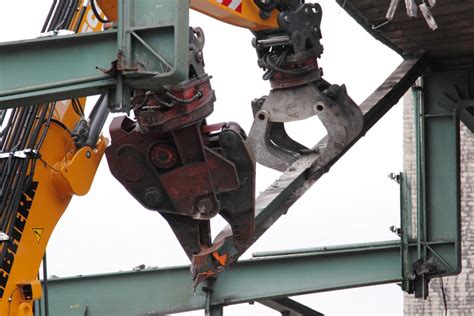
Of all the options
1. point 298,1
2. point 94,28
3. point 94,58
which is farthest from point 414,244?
point 94,58

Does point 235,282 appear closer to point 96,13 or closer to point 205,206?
point 205,206

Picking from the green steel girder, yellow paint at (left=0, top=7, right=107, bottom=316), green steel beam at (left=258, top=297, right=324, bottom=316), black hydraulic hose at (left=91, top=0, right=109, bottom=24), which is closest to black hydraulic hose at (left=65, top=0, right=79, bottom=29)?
black hydraulic hose at (left=91, top=0, right=109, bottom=24)

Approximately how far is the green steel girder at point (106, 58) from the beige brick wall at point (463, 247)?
2741cm

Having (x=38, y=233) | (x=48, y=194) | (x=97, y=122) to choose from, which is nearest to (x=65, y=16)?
(x=97, y=122)

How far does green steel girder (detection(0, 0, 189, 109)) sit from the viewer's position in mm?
9742

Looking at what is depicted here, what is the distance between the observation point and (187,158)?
38.9 ft

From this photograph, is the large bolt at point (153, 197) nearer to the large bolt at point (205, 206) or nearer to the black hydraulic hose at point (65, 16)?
the large bolt at point (205, 206)

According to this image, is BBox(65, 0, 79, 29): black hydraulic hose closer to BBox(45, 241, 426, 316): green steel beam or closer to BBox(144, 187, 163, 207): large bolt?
BBox(144, 187, 163, 207): large bolt

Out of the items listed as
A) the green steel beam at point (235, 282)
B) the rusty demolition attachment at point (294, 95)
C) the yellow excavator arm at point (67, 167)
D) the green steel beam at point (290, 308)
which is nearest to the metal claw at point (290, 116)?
the rusty demolition attachment at point (294, 95)

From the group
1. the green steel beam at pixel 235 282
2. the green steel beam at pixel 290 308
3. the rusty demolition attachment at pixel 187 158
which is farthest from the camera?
the green steel beam at pixel 290 308

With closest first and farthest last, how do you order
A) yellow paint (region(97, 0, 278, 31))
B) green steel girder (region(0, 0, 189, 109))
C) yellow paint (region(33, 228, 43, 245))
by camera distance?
green steel girder (region(0, 0, 189, 109)), yellow paint (region(33, 228, 43, 245)), yellow paint (region(97, 0, 278, 31))

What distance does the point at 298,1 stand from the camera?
16391 millimetres

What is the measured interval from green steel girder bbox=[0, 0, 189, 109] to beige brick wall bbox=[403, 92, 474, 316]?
2741 cm

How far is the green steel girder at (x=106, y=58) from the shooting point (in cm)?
974
